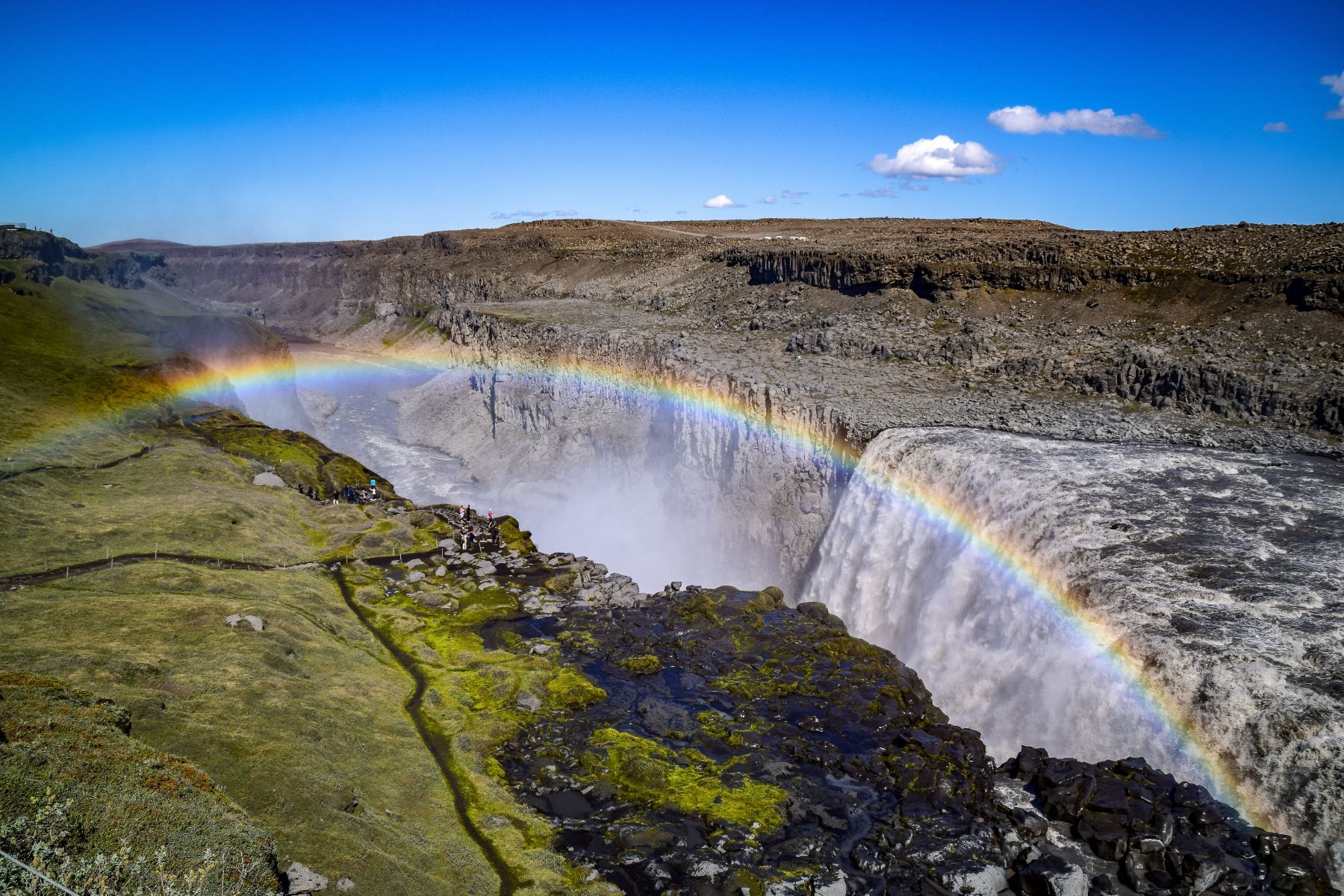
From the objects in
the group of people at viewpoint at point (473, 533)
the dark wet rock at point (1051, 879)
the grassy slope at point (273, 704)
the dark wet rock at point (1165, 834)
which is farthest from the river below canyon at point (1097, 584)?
the grassy slope at point (273, 704)

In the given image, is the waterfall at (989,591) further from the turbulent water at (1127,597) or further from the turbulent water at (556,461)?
the turbulent water at (556,461)

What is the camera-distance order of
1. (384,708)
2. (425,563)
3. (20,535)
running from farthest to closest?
1. (425,563)
2. (20,535)
3. (384,708)

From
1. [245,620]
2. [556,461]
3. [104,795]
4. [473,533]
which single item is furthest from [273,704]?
[556,461]

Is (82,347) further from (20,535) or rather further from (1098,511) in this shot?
(1098,511)

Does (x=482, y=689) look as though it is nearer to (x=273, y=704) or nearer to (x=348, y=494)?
(x=273, y=704)

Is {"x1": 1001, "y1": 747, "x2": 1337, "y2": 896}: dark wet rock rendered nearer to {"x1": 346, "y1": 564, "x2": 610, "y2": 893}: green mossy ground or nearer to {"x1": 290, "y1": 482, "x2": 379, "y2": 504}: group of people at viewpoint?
{"x1": 346, "y1": 564, "x2": 610, "y2": 893}: green mossy ground

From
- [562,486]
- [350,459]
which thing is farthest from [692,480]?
[350,459]
